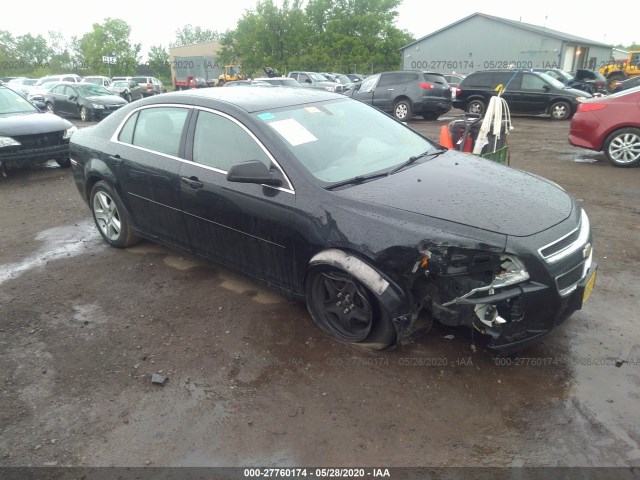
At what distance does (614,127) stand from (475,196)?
21.6 feet

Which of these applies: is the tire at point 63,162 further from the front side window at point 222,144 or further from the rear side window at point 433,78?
the rear side window at point 433,78

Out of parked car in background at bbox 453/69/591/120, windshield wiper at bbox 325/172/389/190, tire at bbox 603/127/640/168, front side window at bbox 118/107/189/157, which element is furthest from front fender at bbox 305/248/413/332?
parked car in background at bbox 453/69/591/120

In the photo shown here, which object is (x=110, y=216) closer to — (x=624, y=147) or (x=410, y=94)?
(x=624, y=147)

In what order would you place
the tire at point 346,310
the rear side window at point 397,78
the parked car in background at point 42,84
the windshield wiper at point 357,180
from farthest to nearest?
the parked car in background at point 42,84
the rear side window at point 397,78
the windshield wiper at point 357,180
the tire at point 346,310

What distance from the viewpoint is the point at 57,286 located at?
14.1 ft

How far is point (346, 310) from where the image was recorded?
123 inches

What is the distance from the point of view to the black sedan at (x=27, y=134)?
25.7 ft

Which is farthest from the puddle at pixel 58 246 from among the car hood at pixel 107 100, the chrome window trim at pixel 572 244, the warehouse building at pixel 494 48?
the warehouse building at pixel 494 48

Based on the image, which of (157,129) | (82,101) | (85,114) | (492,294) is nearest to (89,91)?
(82,101)

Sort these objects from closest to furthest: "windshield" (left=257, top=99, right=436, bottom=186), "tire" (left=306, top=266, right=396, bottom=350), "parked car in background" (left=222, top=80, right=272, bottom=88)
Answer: "tire" (left=306, top=266, right=396, bottom=350), "windshield" (left=257, top=99, right=436, bottom=186), "parked car in background" (left=222, top=80, right=272, bottom=88)

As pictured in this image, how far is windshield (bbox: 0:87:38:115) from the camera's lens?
28.3 feet

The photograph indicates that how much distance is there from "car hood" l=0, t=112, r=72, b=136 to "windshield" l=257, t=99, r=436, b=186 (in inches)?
257

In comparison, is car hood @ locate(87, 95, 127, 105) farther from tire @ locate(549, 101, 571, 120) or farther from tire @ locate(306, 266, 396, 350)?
tire @ locate(306, 266, 396, 350)

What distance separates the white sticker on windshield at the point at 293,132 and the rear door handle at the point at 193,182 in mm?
750
